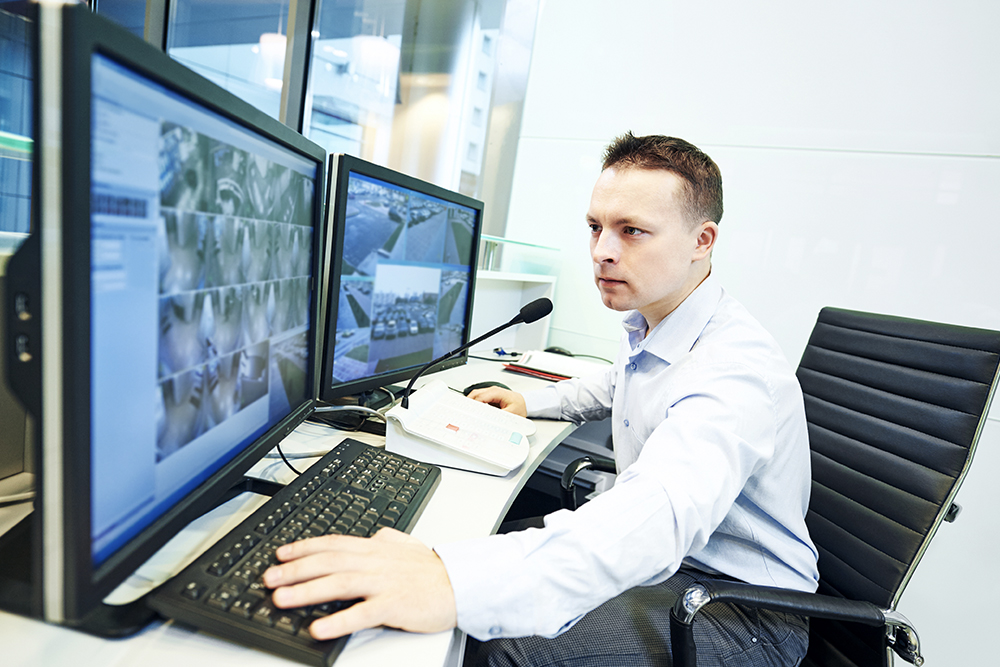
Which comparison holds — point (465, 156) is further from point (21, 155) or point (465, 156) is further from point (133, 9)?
point (21, 155)

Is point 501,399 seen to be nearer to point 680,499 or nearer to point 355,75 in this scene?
point 680,499

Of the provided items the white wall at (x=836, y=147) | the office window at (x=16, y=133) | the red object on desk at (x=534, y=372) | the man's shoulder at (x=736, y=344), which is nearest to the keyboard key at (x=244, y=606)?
the office window at (x=16, y=133)

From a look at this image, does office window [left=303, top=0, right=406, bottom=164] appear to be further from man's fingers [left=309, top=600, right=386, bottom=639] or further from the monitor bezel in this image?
man's fingers [left=309, top=600, right=386, bottom=639]

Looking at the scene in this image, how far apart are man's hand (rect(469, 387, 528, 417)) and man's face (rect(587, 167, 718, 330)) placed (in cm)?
34

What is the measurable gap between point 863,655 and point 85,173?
1201mm

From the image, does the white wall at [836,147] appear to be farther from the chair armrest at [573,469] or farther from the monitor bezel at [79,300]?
the monitor bezel at [79,300]

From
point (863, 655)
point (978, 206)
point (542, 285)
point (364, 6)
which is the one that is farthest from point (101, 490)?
point (364, 6)

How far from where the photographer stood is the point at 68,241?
0.33 m

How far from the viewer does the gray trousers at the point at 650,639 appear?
2.55 feet

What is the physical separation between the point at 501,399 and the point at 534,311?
0.22 meters

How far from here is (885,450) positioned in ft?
3.40

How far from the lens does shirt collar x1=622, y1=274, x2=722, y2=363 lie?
3.35 feet

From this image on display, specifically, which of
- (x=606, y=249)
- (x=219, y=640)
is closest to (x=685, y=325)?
(x=606, y=249)

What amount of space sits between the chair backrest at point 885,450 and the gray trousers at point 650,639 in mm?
154
